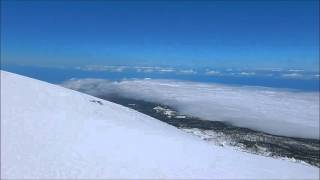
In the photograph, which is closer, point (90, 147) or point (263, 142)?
point (90, 147)

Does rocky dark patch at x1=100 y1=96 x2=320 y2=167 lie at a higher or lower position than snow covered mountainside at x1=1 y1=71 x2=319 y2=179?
lower

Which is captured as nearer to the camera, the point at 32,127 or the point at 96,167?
the point at 96,167

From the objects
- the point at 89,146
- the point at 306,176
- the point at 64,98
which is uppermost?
the point at 64,98

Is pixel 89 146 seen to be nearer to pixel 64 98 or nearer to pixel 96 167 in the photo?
pixel 96 167

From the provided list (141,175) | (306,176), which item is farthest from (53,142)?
(306,176)

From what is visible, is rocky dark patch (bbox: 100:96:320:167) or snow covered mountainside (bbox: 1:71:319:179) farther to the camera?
rocky dark patch (bbox: 100:96:320:167)

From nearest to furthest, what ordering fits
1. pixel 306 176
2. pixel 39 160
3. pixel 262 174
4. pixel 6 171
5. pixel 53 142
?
pixel 6 171 < pixel 39 160 < pixel 53 142 < pixel 262 174 < pixel 306 176

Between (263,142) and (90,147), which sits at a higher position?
(90,147)

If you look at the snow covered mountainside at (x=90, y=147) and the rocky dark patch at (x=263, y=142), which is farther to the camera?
the rocky dark patch at (x=263, y=142)
